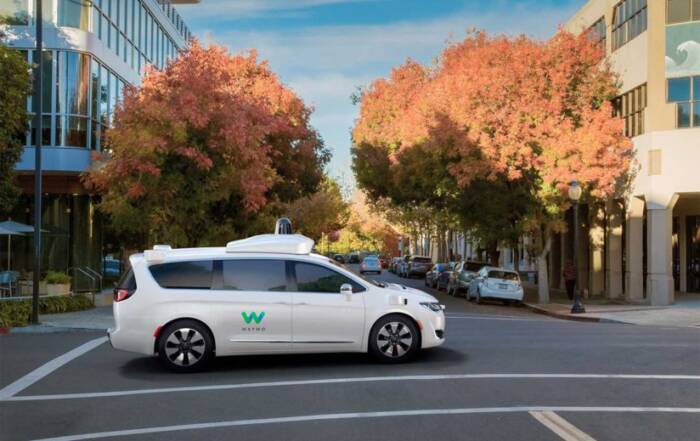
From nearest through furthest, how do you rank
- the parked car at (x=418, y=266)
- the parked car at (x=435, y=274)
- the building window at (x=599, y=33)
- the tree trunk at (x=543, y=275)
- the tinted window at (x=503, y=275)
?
the tinted window at (x=503, y=275)
the tree trunk at (x=543, y=275)
the building window at (x=599, y=33)
the parked car at (x=435, y=274)
the parked car at (x=418, y=266)

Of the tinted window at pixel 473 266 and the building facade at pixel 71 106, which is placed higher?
the building facade at pixel 71 106

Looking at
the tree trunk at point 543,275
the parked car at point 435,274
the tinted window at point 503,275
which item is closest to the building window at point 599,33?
the tree trunk at point 543,275

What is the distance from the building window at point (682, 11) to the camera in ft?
90.0

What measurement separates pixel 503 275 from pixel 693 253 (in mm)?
9470

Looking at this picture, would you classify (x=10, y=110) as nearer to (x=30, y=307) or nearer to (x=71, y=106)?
(x=30, y=307)

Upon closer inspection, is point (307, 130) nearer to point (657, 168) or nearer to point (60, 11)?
point (60, 11)

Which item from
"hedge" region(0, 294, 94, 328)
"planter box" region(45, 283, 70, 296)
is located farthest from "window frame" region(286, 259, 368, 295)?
"planter box" region(45, 283, 70, 296)

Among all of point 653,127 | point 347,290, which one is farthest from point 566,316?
point 347,290

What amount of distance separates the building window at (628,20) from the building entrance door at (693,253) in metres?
8.42

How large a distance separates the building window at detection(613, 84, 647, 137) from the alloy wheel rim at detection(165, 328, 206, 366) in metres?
22.2

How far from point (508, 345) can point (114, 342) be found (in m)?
A: 6.56

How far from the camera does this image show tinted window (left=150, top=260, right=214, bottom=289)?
11.4 m

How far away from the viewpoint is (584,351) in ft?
43.2

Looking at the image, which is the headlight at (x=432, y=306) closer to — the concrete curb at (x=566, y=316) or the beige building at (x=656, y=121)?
the concrete curb at (x=566, y=316)
